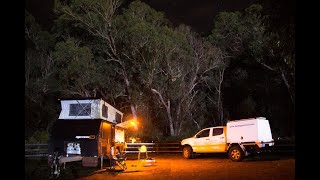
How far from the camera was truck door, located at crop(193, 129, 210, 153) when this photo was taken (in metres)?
22.4

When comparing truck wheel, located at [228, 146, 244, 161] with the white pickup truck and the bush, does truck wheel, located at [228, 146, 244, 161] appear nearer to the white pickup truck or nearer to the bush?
the white pickup truck

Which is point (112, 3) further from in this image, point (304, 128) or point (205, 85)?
point (304, 128)

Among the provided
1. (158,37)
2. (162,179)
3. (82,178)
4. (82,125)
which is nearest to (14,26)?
(162,179)

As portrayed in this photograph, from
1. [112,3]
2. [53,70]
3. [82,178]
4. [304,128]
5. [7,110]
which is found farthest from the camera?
[53,70]

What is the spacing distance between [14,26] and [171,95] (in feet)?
103

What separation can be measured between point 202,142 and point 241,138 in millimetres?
2877

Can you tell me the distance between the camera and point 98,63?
123ft

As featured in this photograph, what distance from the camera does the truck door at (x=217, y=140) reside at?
21.5 metres

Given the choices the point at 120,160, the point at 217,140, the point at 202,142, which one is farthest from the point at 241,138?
the point at 120,160

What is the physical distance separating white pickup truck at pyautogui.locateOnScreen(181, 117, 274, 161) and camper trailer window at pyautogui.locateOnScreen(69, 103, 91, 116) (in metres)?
6.73

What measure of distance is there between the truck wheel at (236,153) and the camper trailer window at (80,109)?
24.2ft

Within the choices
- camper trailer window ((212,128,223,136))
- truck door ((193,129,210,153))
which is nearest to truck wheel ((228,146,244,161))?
camper trailer window ((212,128,223,136))

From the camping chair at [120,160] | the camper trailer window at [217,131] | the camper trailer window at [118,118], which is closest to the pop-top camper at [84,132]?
the camping chair at [120,160]

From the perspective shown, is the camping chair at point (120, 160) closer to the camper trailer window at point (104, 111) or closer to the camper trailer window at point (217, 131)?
the camper trailer window at point (104, 111)
